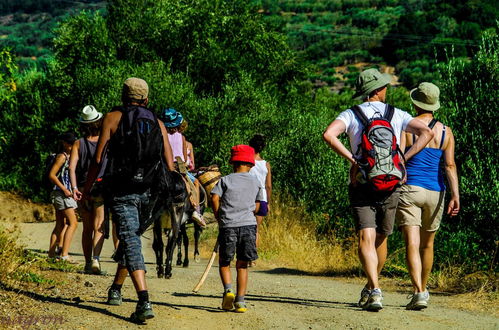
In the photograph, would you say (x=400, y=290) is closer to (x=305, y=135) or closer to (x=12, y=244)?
(x=12, y=244)

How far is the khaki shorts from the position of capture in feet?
26.9

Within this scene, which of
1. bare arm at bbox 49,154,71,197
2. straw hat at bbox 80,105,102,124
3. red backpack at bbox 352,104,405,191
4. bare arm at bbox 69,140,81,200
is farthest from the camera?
bare arm at bbox 49,154,71,197

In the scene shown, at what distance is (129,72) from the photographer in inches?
1249

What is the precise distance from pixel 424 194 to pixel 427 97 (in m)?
1.07

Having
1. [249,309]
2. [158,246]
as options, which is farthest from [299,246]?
[249,309]

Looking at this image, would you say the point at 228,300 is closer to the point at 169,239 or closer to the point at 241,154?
the point at 241,154

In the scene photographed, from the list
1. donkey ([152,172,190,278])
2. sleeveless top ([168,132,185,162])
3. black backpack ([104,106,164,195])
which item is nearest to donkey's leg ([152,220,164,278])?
donkey ([152,172,190,278])

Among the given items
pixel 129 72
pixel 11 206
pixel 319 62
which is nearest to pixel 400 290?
pixel 129 72

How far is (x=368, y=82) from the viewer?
8.02m

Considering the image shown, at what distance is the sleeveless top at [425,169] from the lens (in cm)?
827

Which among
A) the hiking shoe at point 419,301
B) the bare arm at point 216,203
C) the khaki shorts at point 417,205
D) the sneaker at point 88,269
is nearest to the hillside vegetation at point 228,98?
the khaki shorts at point 417,205

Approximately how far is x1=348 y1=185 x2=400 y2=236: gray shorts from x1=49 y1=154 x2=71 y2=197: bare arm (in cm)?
527

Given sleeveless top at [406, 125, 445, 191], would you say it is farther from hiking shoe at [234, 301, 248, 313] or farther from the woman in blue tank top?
hiking shoe at [234, 301, 248, 313]

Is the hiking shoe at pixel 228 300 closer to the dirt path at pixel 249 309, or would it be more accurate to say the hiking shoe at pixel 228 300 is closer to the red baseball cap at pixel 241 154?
the dirt path at pixel 249 309
